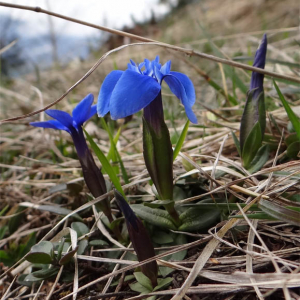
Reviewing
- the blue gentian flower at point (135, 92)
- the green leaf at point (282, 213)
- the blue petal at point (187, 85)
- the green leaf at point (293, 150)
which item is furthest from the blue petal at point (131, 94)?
the green leaf at point (293, 150)

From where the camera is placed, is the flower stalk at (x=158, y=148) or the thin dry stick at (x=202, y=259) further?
the flower stalk at (x=158, y=148)

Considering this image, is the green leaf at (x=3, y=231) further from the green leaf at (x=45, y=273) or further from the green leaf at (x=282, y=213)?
the green leaf at (x=282, y=213)

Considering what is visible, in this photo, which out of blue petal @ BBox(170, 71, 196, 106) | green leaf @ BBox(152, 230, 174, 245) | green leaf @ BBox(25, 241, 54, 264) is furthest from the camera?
green leaf @ BBox(152, 230, 174, 245)

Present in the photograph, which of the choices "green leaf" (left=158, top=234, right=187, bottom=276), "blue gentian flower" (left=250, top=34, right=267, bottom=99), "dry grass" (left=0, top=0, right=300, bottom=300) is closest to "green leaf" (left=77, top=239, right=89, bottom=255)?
"dry grass" (left=0, top=0, right=300, bottom=300)

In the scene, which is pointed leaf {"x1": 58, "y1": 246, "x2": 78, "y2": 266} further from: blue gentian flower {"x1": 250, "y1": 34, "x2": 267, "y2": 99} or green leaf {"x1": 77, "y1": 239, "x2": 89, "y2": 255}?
blue gentian flower {"x1": 250, "y1": 34, "x2": 267, "y2": 99}

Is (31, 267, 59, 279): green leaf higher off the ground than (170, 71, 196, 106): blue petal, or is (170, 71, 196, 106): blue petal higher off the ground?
(170, 71, 196, 106): blue petal

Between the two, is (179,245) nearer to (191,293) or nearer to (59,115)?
(191,293)

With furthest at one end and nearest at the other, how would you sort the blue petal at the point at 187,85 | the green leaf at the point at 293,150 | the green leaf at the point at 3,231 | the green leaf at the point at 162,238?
the green leaf at the point at 3,231 < the green leaf at the point at 293,150 < the green leaf at the point at 162,238 < the blue petal at the point at 187,85
